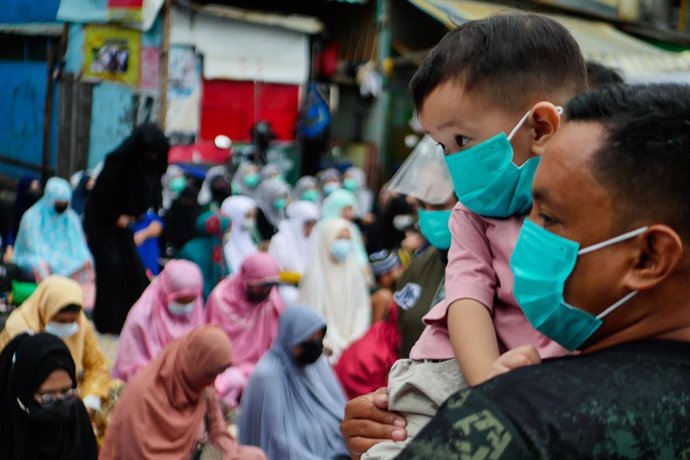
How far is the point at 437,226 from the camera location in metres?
2.77

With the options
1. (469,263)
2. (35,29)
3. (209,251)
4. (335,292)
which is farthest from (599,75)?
(35,29)

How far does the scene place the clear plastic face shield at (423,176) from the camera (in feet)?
11.4

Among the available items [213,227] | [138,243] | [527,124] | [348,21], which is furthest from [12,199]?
[527,124]

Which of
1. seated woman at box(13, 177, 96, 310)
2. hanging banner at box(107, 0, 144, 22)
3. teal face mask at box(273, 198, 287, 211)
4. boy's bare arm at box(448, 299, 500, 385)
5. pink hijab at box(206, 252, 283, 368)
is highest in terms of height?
boy's bare arm at box(448, 299, 500, 385)

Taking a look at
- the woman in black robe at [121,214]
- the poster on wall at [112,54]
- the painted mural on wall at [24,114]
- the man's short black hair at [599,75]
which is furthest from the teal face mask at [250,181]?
the man's short black hair at [599,75]

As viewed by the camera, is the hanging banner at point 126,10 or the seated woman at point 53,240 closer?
the seated woman at point 53,240

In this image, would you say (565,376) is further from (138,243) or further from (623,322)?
(138,243)

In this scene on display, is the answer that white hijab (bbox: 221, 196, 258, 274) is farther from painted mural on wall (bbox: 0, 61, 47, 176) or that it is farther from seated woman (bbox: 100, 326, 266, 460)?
seated woman (bbox: 100, 326, 266, 460)

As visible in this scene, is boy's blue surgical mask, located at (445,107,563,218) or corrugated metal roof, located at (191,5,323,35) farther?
corrugated metal roof, located at (191,5,323,35)

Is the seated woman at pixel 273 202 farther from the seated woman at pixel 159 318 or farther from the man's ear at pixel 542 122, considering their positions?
the man's ear at pixel 542 122

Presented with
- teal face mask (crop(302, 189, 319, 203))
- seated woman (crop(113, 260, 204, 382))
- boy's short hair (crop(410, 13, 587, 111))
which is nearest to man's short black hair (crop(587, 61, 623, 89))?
boy's short hair (crop(410, 13, 587, 111))

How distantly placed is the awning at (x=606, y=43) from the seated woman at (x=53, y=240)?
4.42 meters

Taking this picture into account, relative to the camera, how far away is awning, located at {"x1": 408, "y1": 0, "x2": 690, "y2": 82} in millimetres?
10372

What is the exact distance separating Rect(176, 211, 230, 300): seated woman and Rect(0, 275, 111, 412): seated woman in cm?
261
